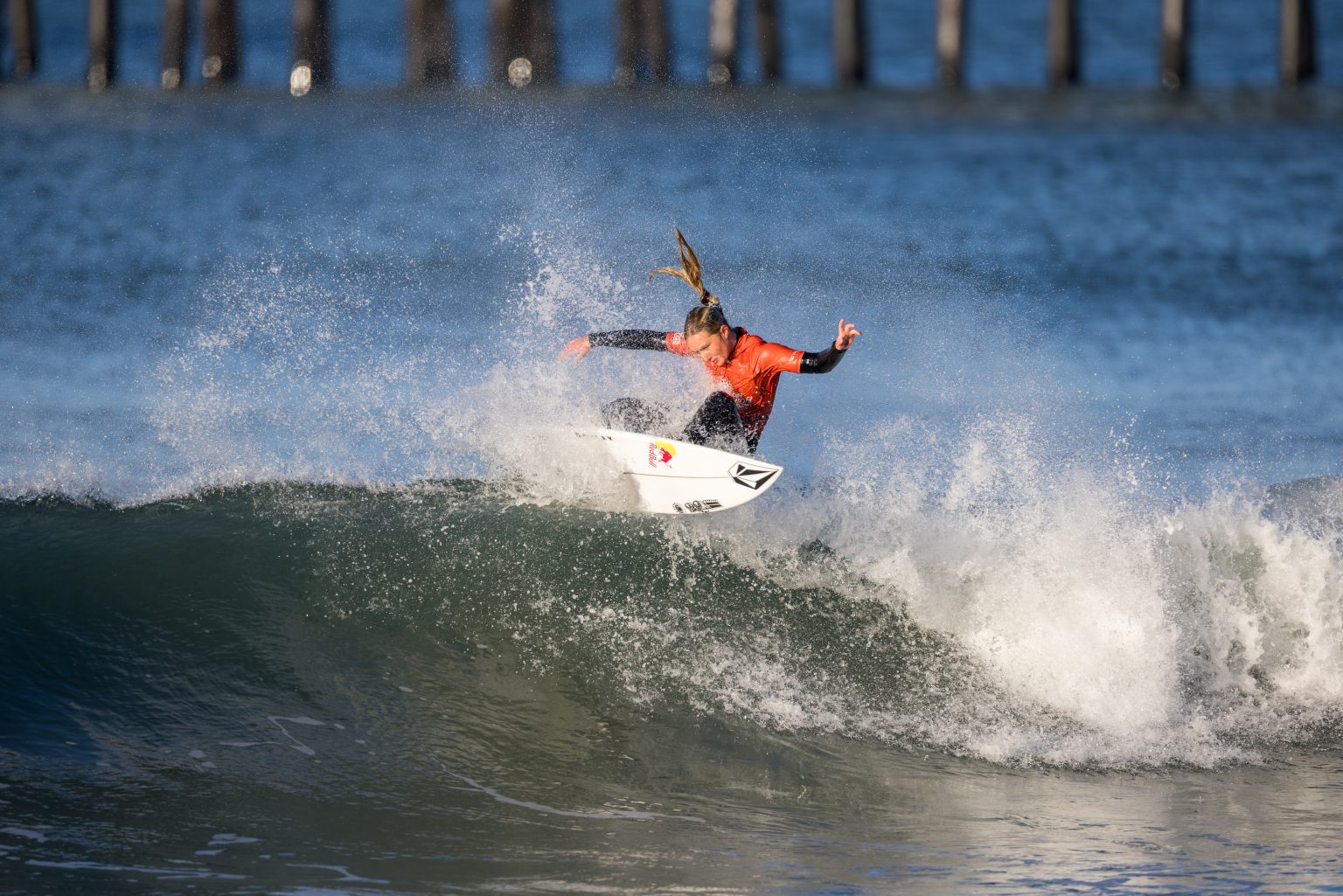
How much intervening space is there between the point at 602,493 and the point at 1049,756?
3.40 metres

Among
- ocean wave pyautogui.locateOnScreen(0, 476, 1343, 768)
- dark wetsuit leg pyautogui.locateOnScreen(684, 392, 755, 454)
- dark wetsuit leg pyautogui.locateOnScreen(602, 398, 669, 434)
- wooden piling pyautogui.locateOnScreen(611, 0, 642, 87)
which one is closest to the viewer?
ocean wave pyautogui.locateOnScreen(0, 476, 1343, 768)

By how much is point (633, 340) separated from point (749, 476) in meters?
1.15

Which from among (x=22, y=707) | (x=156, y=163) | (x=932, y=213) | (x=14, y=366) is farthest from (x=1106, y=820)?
(x=156, y=163)

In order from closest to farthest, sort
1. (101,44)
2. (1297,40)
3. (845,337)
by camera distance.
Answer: (845,337), (1297,40), (101,44)

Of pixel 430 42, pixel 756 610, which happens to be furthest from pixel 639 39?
pixel 756 610

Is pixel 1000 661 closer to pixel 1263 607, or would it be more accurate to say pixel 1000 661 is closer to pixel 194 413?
pixel 1263 607

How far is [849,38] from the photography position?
26.4 metres

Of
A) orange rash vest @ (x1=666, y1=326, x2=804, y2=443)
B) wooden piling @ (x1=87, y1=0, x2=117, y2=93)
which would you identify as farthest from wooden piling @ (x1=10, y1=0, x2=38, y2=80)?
orange rash vest @ (x1=666, y1=326, x2=804, y2=443)

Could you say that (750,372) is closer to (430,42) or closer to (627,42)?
(430,42)

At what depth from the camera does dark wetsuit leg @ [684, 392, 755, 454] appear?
355 inches

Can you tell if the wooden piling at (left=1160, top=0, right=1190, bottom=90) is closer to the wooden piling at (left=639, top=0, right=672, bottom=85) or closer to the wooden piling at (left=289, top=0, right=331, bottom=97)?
the wooden piling at (left=639, top=0, right=672, bottom=85)

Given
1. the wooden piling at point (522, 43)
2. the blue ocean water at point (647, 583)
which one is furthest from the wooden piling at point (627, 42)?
the blue ocean water at point (647, 583)

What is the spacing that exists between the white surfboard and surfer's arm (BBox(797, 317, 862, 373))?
64cm

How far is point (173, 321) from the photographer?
15203mm
